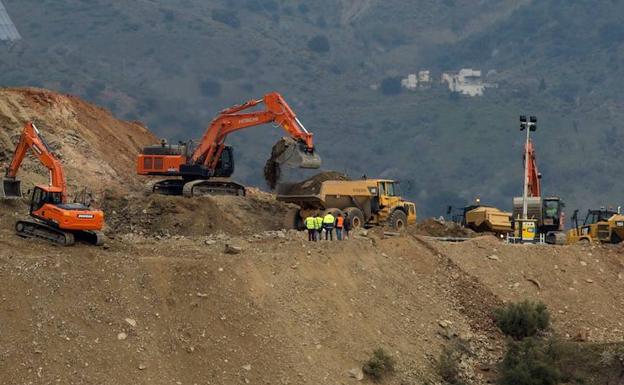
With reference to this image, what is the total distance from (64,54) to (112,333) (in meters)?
166

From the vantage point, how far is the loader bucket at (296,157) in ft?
151

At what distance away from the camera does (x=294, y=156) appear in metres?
46.4

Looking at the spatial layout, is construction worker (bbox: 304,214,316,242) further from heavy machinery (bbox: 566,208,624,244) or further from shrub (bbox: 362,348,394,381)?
A: heavy machinery (bbox: 566,208,624,244)

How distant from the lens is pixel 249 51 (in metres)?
197

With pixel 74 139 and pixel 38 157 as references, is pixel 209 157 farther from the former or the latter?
pixel 38 157

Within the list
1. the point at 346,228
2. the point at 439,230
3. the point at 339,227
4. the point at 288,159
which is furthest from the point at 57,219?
the point at 439,230

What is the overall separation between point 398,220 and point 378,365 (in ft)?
48.9

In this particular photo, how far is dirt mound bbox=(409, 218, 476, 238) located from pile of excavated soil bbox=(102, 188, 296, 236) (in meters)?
4.47

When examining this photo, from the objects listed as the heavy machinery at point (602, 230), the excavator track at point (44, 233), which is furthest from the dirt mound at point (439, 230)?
the excavator track at point (44, 233)

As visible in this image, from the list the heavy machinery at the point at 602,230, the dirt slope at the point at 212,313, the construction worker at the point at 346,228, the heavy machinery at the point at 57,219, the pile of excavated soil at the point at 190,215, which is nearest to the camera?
the dirt slope at the point at 212,313

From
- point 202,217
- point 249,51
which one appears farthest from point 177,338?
point 249,51

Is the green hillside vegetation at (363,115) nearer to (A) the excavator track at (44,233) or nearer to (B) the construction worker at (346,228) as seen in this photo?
(B) the construction worker at (346,228)

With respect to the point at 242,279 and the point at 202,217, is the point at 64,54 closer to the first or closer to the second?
the point at 202,217

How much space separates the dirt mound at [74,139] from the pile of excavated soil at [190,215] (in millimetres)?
2278
